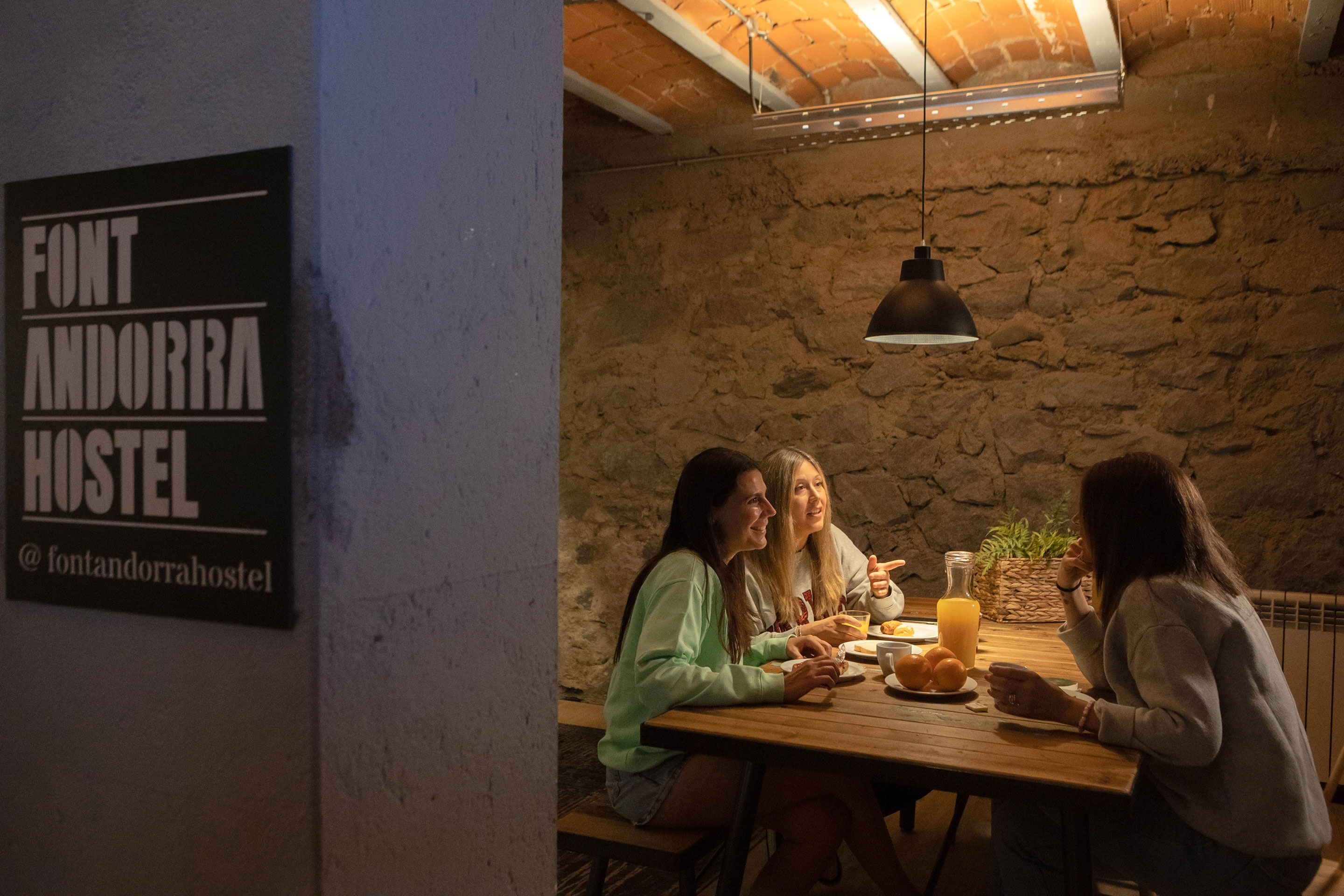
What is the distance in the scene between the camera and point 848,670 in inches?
86.0

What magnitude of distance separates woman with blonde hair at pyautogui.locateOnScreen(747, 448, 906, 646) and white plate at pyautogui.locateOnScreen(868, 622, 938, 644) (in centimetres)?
7

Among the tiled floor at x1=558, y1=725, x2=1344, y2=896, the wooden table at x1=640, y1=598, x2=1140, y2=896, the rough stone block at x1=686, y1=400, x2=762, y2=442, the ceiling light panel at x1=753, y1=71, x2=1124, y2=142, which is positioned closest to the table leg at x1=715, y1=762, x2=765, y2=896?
the wooden table at x1=640, y1=598, x2=1140, y2=896

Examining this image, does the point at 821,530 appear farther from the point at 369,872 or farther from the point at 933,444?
A: the point at 369,872

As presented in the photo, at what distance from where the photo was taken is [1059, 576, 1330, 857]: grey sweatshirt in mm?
1618

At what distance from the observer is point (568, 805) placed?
3.27 metres

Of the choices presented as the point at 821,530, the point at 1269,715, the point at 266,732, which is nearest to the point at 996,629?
the point at 821,530

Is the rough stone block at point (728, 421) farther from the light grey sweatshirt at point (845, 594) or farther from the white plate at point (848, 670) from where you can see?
the white plate at point (848, 670)

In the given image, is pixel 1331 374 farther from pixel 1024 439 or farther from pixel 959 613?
pixel 959 613

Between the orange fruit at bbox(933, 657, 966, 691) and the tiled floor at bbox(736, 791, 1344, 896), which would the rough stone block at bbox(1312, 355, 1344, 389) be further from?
the orange fruit at bbox(933, 657, 966, 691)

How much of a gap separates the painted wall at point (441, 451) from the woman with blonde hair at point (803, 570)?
59.8 inches

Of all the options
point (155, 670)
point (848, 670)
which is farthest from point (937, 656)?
point (155, 670)

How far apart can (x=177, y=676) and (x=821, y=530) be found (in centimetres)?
227

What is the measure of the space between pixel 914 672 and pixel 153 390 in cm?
151

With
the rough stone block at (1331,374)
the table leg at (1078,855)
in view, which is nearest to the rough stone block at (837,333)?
the rough stone block at (1331,374)
